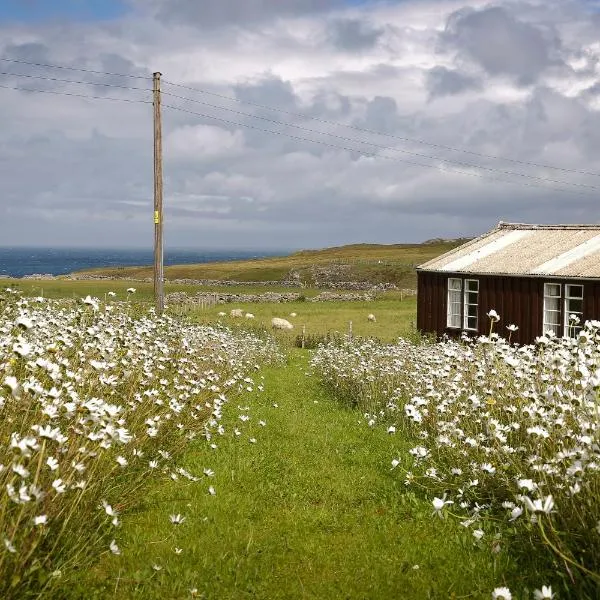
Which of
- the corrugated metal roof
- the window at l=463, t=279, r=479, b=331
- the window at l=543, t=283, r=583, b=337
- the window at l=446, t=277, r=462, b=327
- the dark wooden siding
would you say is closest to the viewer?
the dark wooden siding

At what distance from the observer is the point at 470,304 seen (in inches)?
1062

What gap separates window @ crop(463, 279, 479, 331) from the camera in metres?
26.9

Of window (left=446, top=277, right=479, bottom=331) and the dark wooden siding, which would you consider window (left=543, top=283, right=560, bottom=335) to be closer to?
the dark wooden siding

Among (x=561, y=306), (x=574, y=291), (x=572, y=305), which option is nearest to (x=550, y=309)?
(x=561, y=306)

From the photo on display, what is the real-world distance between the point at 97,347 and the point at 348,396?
7657 millimetres

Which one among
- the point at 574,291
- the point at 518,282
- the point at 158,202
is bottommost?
the point at 574,291

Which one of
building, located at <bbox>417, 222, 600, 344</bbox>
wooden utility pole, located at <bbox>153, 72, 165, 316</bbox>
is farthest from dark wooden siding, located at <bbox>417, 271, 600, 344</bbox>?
wooden utility pole, located at <bbox>153, 72, 165, 316</bbox>

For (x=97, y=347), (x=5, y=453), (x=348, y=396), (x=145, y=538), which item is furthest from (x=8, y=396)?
(x=348, y=396)

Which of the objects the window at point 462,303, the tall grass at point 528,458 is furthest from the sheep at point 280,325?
the tall grass at point 528,458

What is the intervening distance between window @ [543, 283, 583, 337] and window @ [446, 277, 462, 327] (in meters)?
3.94

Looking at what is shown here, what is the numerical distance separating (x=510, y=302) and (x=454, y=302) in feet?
9.15

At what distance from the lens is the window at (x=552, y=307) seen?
2395 centimetres

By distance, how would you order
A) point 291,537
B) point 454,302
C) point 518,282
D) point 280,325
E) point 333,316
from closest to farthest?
1. point 291,537
2. point 518,282
3. point 454,302
4. point 280,325
5. point 333,316

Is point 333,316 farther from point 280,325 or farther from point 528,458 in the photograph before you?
point 528,458
